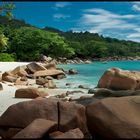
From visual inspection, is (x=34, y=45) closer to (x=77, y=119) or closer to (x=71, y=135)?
(x=77, y=119)

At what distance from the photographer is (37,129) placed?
6.11 m

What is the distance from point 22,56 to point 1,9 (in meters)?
40.2

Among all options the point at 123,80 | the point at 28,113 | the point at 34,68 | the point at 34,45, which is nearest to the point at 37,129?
the point at 28,113

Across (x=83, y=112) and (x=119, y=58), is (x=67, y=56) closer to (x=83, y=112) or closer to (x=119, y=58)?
(x=119, y=58)

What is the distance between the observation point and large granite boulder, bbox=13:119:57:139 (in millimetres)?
5973

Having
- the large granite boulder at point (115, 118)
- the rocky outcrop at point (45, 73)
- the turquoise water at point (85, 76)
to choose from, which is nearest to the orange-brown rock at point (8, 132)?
the large granite boulder at point (115, 118)

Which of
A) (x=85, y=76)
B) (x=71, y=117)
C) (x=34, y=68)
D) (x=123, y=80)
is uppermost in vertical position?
(x=71, y=117)

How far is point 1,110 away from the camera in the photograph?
9805 millimetres

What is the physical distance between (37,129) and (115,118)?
1.29 m

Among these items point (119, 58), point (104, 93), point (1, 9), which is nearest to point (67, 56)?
point (119, 58)

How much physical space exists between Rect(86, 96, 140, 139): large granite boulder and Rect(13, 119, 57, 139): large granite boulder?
71 cm

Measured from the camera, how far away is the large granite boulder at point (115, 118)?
6309mm

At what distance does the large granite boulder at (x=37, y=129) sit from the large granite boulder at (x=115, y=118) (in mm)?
709

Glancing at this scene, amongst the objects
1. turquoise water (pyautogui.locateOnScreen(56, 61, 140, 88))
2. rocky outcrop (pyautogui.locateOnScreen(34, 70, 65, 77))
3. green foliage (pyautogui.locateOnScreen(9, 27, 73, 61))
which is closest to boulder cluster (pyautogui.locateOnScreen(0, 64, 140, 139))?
turquoise water (pyautogui.locateOnScreen(56, 61, 140, 88))
